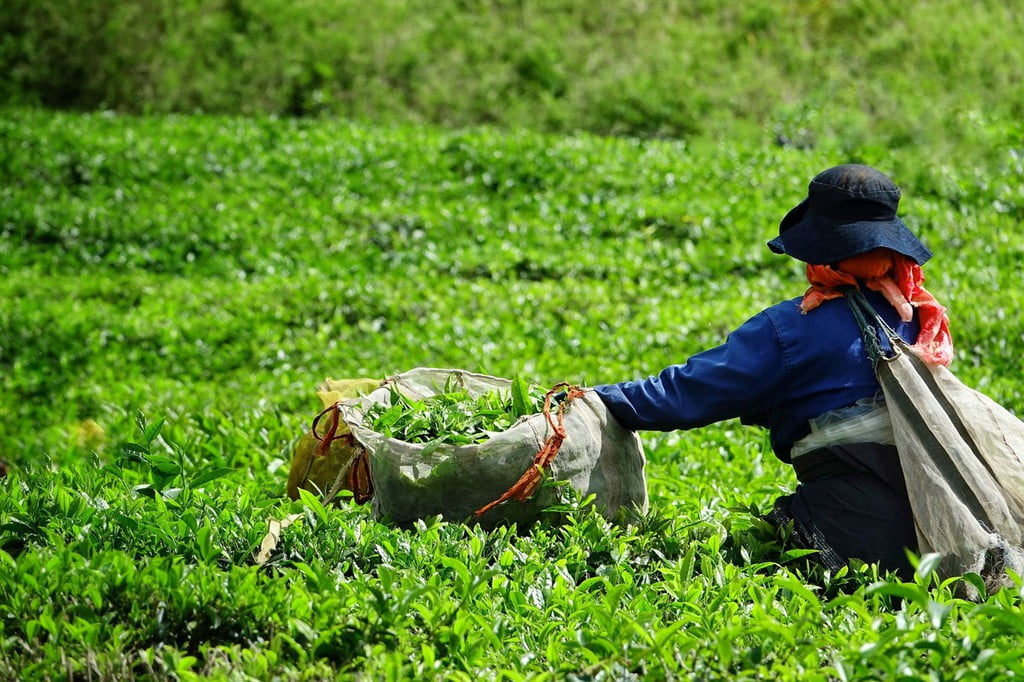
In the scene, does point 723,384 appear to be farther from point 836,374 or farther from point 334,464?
→ point 334,464

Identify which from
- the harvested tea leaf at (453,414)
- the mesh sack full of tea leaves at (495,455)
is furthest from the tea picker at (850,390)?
the harvested tea leaf at (453,414)

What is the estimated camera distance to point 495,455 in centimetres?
310

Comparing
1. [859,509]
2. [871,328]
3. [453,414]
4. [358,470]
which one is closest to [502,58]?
[358,470]

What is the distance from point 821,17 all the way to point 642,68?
7.81ft

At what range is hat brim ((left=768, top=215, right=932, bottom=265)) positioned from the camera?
10.1 feet

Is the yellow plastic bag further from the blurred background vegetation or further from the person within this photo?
the blurred background vegetation

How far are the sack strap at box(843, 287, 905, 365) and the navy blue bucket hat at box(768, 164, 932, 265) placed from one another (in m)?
0.14

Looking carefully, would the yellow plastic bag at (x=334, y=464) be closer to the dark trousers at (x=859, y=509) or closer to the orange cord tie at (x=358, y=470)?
the orange cord tie at (x=358, y=470)

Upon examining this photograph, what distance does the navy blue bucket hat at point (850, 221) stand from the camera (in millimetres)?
3088

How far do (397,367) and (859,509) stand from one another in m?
3.90

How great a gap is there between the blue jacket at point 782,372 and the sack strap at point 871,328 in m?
0.02

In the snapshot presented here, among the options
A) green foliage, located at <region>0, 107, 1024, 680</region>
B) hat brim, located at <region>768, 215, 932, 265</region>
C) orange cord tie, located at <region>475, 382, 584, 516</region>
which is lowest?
green foliage, located at <region>0, 107, 1024, 680</region>

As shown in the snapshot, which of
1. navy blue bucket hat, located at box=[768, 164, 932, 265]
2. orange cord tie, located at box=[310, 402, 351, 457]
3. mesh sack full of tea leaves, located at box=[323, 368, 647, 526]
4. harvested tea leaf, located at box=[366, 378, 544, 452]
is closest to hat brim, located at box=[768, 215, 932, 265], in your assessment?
navy blue bucket hat, located at box=[768, 164, 932, 265]

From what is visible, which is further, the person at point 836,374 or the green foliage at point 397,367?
the person at point 836,374
